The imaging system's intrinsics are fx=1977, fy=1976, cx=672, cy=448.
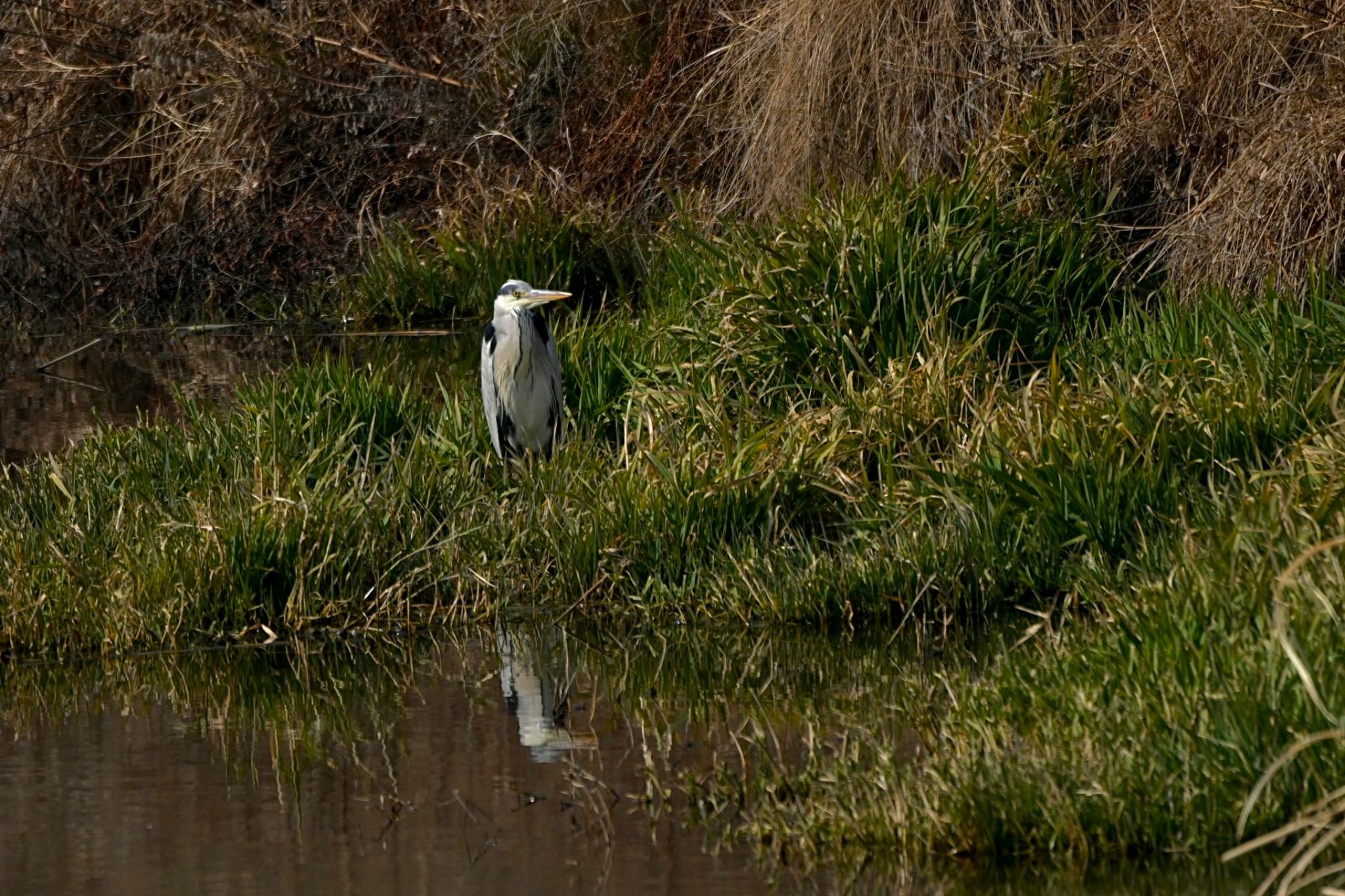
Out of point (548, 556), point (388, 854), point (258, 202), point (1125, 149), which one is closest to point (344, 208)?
point (258, 202)

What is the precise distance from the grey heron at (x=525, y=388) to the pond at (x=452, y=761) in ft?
6.17

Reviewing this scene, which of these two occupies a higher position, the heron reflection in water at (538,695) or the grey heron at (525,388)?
the grey heron at (525,388)

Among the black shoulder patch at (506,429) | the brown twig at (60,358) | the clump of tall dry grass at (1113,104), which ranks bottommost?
the brown twig at (60,358)

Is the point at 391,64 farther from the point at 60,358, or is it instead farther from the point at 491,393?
the point at 491,393

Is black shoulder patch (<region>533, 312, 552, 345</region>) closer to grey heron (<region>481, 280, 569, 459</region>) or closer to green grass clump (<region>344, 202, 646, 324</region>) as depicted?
grey heron (<region>481, 280, 569, 459</region>)

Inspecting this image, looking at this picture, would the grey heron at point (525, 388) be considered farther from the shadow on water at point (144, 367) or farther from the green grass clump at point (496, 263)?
the green grass clump at point (496, 263)

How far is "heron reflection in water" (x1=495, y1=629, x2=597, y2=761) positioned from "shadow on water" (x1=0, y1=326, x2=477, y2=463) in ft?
13.4

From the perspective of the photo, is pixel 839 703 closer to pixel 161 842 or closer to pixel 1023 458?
pixel 1023 458

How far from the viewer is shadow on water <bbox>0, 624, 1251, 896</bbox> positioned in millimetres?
4465

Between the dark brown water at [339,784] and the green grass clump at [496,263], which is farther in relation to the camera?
the green grass clump at [496,263]

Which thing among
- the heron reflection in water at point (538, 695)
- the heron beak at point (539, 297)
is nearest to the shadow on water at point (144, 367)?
the heron beak at point (539, 297)

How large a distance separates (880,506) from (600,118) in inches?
365

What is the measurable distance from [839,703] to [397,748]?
4.19ft

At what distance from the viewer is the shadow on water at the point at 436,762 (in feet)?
14.6
